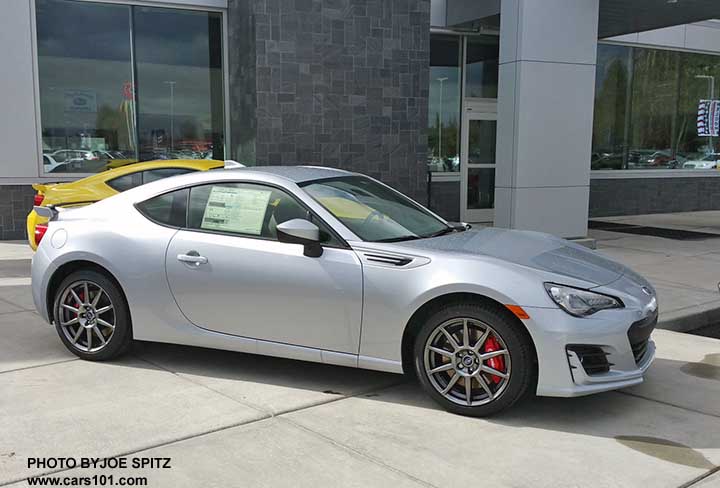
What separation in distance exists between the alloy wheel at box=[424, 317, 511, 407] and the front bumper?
220 mm

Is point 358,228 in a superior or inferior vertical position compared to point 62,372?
superior

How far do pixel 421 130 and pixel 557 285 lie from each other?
9.91 meters

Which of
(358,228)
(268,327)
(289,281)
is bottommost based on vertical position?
(268,327)

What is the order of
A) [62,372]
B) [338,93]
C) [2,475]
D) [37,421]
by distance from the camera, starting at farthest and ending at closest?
[338,93] < [62,372] < [37,421] < [2,475]

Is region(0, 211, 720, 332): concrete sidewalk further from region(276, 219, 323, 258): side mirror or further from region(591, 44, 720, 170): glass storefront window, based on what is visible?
region(276, 219, 323, 258): side mirror

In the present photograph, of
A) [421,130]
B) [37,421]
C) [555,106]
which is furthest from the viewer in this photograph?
[421,130]

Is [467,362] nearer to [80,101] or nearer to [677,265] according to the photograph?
[677,265]

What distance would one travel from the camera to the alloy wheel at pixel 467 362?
406cm

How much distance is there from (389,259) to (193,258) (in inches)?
55.4

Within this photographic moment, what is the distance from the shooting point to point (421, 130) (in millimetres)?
13680

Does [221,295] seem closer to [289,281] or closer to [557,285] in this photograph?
[289,281]

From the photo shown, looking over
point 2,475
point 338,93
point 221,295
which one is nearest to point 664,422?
point 221,295

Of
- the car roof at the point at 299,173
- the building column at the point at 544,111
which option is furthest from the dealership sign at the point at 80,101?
the car roof at the point at 299,173

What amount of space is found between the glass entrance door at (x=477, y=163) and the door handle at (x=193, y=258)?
11.0m
